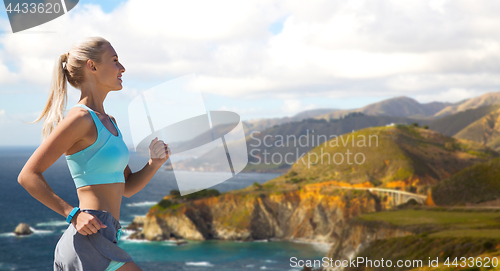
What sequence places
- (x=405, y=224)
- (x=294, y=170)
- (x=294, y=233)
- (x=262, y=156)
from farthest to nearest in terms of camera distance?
(x=262, y=156) → (x=294, y=170) → (x=294, y=233) → (x=405, y=224)

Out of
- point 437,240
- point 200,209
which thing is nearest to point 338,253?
point 437,240

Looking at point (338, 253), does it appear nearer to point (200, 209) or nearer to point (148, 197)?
point (200, 209)

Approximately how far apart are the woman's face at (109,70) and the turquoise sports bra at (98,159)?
243 mm

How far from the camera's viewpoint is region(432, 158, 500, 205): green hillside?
58000 mm

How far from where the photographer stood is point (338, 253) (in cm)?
5062

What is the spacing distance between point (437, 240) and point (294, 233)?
55.5 m

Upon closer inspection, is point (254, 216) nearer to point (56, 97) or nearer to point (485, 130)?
point (56, 97)

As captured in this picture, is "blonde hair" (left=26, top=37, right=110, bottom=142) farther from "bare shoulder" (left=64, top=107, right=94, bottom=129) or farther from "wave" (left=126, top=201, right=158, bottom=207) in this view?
"wave" (left=126, top=201, right=158, bottom=207)

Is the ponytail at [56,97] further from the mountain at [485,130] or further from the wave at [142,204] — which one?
the mountain at [485,130]

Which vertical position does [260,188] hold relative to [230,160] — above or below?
below

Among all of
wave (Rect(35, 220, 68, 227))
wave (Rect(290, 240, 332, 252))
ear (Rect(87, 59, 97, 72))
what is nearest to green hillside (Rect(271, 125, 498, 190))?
wave (Rect(290, 240, 332, 252))

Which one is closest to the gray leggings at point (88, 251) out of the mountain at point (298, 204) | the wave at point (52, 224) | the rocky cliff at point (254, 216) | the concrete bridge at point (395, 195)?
the concrete bridge at point (395, 195)

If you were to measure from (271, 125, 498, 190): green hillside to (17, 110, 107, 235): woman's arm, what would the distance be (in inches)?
3596

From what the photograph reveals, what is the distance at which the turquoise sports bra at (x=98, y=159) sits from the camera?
8.05ft
